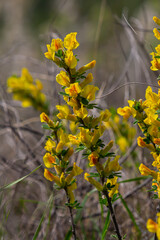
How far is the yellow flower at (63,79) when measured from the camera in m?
0.78

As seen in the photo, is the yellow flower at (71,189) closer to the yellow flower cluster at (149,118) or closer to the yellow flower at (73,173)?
the yellow flower at (73,173)

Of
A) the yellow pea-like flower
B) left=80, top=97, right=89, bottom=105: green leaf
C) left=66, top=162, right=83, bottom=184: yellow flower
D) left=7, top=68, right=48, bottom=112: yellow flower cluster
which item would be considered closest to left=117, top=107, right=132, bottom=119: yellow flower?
the yellow pea-like flower

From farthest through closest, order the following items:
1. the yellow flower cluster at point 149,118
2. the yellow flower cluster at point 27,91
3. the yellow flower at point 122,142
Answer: the yellow flower cluster at point 27,91 → the yellow flower at point 122,142 → the yellow flower cluster at point 149,118

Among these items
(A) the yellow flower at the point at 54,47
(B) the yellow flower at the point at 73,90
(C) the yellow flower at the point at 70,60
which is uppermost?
(A) the yellow flower at the point at 54,47

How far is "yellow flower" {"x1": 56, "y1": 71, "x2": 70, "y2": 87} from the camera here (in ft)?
2.55

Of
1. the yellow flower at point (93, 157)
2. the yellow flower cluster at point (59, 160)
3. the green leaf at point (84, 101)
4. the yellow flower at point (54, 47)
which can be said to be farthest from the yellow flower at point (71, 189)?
the yellow flower at point (54, 47)

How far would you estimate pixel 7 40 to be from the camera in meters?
9.20

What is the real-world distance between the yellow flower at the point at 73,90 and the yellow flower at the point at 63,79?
4 centimetres

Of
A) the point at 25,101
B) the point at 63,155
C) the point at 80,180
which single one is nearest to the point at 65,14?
the point at 25,101

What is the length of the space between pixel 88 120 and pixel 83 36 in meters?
7.20

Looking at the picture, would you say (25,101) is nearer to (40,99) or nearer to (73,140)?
(40,99)

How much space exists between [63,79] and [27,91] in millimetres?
1266

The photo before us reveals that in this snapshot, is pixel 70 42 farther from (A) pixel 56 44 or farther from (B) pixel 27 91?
(B) pixel 27 91

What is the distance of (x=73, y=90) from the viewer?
764mm
